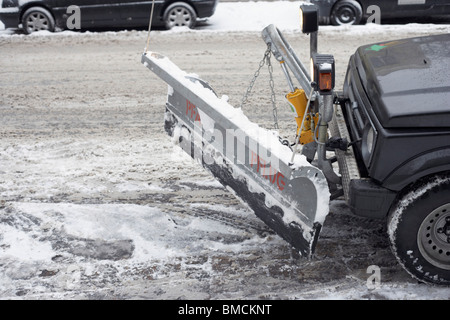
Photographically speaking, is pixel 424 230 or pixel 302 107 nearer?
pixel 424 230

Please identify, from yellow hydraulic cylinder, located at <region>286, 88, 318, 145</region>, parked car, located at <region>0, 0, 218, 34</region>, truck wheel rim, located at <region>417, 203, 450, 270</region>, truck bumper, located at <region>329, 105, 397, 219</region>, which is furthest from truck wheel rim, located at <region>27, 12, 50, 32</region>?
truck wheel rim, located at <region>417, 203, 450, 270</region>

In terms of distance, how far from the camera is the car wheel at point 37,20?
11.2 m

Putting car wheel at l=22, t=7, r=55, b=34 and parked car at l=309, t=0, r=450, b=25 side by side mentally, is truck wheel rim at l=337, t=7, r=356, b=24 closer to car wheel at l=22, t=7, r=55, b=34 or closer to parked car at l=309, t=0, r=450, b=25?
parked car at l=309, t=0, r=450, b=25

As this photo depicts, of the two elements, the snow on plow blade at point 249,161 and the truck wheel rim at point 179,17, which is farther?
the truck wheel rim at point 179,17

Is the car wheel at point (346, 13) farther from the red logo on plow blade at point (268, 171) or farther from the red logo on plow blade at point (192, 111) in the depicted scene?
the red logo on plow blade at point (268, 171)

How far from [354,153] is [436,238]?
0.81 m

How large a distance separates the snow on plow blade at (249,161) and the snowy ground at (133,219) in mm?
450

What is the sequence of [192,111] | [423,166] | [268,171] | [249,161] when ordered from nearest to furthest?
[423,166], [268,171], [249,161], [192,111]

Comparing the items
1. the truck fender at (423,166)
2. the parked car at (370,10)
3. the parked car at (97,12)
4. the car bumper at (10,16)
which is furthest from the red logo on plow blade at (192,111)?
the car bumper at (10,16)

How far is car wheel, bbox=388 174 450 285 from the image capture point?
3496 mm

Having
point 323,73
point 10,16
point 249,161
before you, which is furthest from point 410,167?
point 10,16

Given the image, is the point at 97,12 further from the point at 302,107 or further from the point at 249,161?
the point at 249,161

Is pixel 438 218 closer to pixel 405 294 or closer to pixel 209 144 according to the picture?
pixel 405 294

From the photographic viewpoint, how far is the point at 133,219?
4719mm
